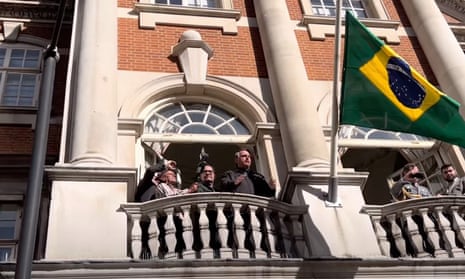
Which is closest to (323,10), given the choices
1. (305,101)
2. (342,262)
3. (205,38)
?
(205,38)

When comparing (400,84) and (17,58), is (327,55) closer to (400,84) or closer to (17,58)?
(400,84)

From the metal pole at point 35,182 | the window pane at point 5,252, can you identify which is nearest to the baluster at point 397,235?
the metal pole at point 35,182

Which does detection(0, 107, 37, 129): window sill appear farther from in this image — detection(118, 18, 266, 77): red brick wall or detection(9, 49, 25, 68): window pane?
detection(118, 18, 266, 77): red brick wall

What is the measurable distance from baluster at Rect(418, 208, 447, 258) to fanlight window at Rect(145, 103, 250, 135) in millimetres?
3551

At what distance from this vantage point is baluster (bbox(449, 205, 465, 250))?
7.74 meters

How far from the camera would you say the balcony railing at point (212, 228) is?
704cm

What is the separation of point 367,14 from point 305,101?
4845 mm

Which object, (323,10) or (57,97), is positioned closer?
(57,97)

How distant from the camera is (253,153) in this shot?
1018 cm

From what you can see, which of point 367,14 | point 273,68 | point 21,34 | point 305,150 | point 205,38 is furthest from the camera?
point 367,14

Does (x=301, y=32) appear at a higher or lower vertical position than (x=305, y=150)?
higher

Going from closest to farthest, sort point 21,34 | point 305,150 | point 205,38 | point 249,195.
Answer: point 249,195 → point 305,150 → point 205,38 → point 21,34

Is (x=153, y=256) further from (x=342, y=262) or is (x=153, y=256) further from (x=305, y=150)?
(x=305, y=150)

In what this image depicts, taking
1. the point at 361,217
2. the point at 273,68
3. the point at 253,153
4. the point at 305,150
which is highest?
the point at 273,68
